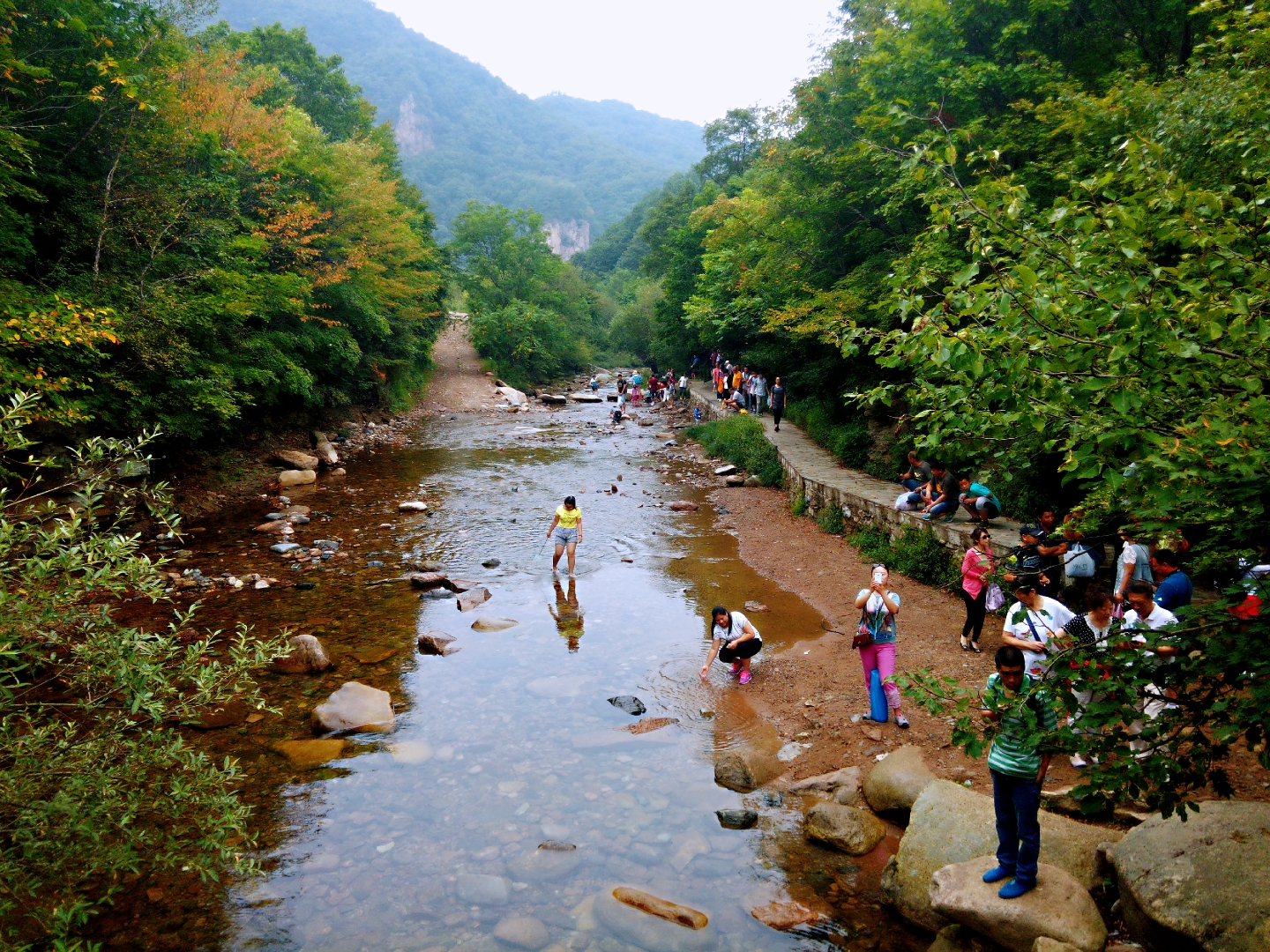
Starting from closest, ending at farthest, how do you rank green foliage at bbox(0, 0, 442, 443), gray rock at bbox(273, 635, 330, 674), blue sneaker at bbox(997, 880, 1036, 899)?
blue sneaker at bbox(997, 880, 1036, 899) → gray rock at bbox(273, 635, 330, 674) → green foliage at bbox(0, 0, 442, 443)

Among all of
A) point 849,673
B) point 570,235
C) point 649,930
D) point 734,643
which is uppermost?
point 570,235

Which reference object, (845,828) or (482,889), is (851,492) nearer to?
(845,828)

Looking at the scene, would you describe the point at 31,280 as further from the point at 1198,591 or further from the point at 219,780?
the point at 1198,591

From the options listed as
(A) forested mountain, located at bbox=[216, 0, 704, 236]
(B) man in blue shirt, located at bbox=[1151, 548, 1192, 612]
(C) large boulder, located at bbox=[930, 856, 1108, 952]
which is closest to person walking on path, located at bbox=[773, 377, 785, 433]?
(B) man in blue shirt, located at bbox=[1151, 548, 1192, 612]

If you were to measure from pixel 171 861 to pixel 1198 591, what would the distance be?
36.1 ft

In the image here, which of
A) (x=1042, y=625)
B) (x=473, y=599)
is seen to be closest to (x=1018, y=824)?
(x=1042, y=625)

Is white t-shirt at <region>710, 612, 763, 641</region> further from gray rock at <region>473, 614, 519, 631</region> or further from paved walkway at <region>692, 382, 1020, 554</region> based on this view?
paved walkway at <region>692, 382, 1020, 554</region>

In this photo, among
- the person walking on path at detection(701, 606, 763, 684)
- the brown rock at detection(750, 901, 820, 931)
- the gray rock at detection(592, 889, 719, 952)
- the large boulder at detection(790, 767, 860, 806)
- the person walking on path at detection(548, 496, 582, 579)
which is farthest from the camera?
the person walking on path at detection(548, 496, 582, 579)

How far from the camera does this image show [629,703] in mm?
8484

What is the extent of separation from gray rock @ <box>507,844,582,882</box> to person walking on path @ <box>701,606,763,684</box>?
134 inches

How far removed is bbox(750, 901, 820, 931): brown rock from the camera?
5.16 metres

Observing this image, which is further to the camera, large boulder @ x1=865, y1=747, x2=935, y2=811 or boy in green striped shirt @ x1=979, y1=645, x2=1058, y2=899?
large boulder @ x1=865, y1=747, x2=935, y2=811

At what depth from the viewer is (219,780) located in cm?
443

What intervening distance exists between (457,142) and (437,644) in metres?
193
